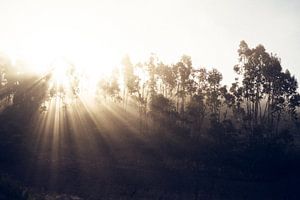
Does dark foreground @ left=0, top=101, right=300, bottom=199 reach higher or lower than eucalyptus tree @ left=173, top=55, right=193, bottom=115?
lower

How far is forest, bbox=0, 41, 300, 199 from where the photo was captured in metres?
58.3

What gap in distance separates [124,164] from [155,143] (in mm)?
13981

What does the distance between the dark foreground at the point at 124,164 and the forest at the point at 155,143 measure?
181 mm

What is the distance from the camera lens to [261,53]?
84125 millimetres

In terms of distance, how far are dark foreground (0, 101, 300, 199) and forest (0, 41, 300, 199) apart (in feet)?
0.60

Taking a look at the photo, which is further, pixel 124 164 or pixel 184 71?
pixel 184 71

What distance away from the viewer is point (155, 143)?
8050 cm

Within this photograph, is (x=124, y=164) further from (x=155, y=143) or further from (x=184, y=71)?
(x=184, y=71)

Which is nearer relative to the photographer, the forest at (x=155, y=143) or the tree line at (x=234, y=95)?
the forest at (x=155, y=143)

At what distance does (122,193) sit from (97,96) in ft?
279

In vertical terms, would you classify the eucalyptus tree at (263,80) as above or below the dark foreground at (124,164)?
above

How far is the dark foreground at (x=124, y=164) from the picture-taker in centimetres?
5619

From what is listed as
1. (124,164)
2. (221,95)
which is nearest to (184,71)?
(221,95)

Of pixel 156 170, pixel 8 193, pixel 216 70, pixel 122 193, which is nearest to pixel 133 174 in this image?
pixel 156 170
